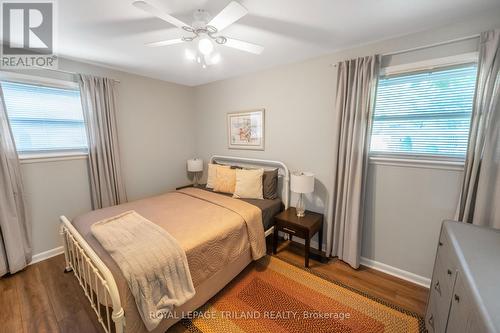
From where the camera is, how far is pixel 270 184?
9.29 ft

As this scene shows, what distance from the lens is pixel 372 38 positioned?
199 cm

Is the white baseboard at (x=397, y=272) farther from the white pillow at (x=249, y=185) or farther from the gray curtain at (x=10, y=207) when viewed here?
the gray curtain at (x=10, y=207)

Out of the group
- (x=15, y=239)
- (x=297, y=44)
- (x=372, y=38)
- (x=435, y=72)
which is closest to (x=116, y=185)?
(x=15, y=239)

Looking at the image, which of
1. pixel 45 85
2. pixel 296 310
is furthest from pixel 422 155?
pixel 45 85

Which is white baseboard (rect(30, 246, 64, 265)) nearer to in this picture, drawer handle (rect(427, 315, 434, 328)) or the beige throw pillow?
the beige throw pillow

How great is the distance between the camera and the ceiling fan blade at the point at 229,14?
45.5 inches

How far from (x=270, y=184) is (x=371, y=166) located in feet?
4.05

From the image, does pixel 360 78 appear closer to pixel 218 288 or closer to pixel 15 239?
pixel 218 288

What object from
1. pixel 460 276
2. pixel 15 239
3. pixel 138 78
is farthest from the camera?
pixel 138 78

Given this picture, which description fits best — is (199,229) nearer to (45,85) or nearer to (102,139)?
(102,139)

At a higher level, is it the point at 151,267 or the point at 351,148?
the point at 351,148

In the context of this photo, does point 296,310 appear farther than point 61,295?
No

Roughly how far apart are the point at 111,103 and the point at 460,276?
3752 mm

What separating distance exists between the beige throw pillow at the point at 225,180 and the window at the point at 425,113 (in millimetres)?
1811
